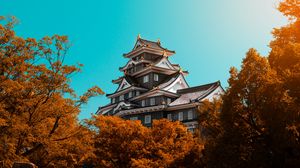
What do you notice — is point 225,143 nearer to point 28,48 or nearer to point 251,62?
point 251,62

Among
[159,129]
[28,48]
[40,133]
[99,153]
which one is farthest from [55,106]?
[159,129]

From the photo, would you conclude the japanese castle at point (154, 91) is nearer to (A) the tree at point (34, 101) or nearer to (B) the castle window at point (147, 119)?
(B) the castle window at point (147, 119)

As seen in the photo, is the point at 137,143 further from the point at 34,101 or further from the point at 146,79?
the point at 146,79

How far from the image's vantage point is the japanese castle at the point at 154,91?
4091 centimetres

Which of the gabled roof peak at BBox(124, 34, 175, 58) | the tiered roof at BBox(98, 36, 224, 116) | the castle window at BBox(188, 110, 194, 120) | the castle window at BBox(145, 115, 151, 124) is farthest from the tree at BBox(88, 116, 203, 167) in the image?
the gabled roof peak at BBox(124, 34, 175, 58)

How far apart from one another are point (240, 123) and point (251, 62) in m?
3.04

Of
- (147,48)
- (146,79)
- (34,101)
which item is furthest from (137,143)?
(147,48)

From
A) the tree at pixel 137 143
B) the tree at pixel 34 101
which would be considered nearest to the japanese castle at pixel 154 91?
the tree at pixel 137 143

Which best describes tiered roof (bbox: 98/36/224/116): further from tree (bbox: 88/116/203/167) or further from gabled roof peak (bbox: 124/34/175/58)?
tree (bbox: 88/116/203/167)

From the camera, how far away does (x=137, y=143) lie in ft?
74.9

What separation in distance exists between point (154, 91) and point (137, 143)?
21.1 m

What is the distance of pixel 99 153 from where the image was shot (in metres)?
23.1

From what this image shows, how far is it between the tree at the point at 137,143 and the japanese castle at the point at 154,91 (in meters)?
15.4

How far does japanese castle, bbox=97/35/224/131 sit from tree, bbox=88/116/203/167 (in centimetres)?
1536
